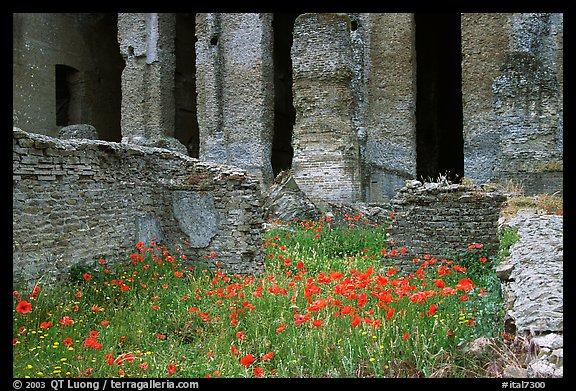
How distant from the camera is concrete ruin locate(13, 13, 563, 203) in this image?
39.4ft

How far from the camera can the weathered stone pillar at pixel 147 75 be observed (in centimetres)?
1636

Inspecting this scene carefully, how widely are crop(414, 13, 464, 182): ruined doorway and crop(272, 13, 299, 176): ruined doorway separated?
4.41 m

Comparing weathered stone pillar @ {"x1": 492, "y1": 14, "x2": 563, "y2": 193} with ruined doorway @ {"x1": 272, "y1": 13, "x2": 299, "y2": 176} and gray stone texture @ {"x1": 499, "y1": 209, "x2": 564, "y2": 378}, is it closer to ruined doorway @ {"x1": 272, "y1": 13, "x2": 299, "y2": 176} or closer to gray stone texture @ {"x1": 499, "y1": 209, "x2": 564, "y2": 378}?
gray stone texture @ {"x1": 499, "y1": 209, "x2": 564, "y2": 378}

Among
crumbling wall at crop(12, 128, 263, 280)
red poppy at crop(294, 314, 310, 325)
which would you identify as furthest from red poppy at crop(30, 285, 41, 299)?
red poppy at crop(294, 314, 310, 325)

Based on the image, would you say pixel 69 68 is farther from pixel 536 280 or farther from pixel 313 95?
pixel 536 280

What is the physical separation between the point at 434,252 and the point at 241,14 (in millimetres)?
10133

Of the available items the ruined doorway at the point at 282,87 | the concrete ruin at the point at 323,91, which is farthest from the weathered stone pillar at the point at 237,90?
the ruined doorway at the point at 282,87

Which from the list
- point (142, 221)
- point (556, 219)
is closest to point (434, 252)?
point (556, 219)

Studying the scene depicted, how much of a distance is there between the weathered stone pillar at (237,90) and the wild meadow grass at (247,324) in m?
8.50

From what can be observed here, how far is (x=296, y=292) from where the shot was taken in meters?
5.32

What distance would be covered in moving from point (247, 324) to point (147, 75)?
12952 mm

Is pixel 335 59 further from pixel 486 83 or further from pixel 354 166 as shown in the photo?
pixel 486 83

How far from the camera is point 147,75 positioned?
16.5m

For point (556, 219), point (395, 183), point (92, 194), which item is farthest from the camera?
point (395, 183)
